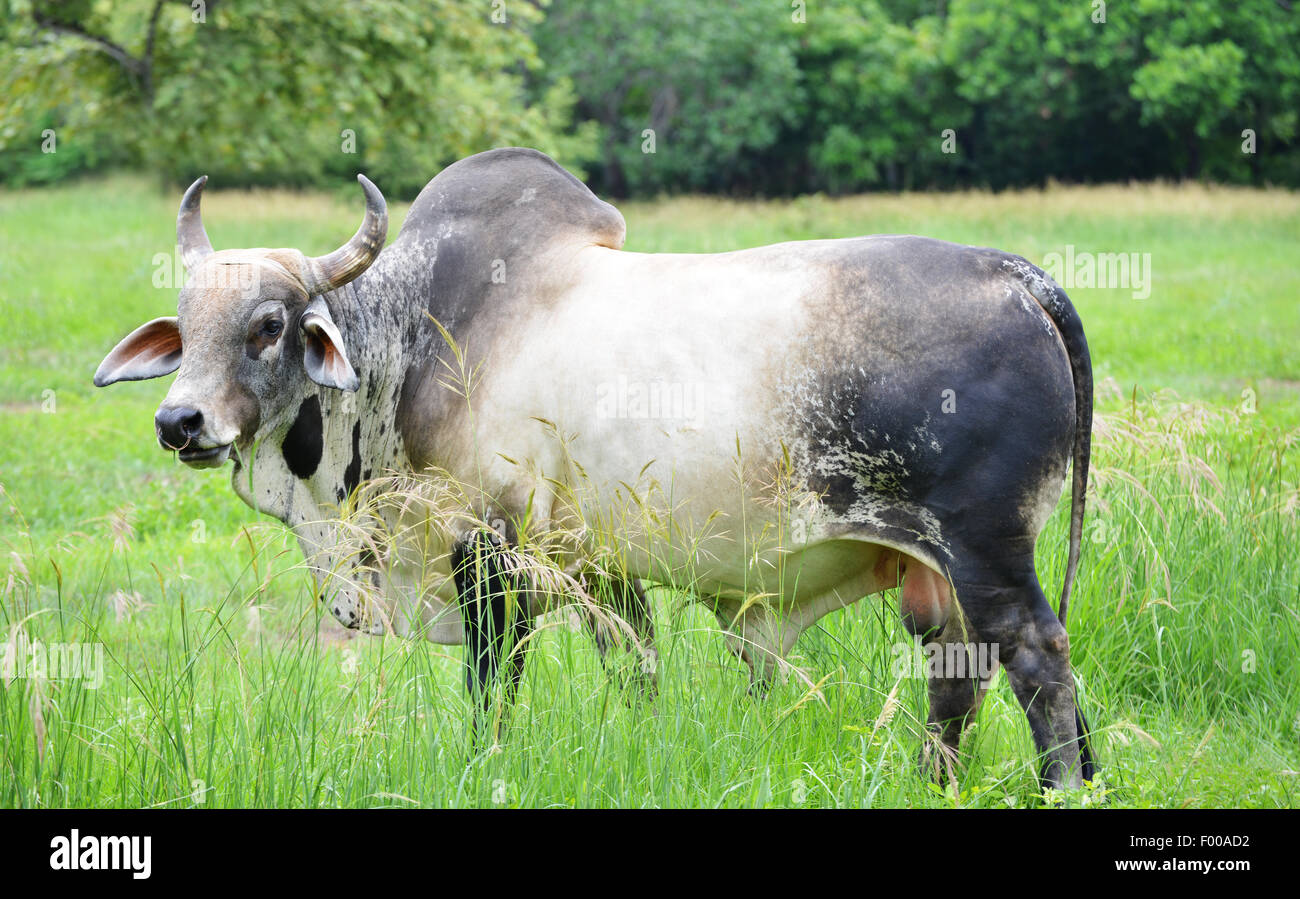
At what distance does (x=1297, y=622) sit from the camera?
4.30 metres

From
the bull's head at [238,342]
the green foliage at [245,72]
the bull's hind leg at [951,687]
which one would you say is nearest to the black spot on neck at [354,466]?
the bull's head at [238,342]

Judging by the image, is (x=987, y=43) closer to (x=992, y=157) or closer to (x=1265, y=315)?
(x=992, y=157)

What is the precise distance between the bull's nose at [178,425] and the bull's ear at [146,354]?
1.31ft

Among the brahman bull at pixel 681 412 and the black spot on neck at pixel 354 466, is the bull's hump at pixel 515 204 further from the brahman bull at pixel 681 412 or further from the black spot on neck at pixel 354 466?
the black spot on neck at pixel 354 466

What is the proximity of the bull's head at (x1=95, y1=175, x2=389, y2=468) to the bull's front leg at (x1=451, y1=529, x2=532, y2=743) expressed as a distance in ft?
2.00

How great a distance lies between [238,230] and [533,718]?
43.9 ft

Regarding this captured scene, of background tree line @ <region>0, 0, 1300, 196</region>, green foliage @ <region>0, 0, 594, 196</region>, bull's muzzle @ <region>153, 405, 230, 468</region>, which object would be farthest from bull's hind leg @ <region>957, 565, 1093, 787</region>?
background tree line @ <region>0, 0, 1300, 196</region>

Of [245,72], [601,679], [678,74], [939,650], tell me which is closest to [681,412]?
[601,679]

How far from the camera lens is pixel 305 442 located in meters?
3.70

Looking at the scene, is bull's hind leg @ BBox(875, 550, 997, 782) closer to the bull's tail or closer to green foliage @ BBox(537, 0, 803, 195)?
the bull's tail

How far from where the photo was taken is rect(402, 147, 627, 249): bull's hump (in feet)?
12.8

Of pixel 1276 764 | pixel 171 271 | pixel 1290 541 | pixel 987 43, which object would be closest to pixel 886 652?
pixel 1276 764

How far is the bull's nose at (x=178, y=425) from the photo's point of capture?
10.5 feet

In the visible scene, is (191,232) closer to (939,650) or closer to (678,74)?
(939,650)
